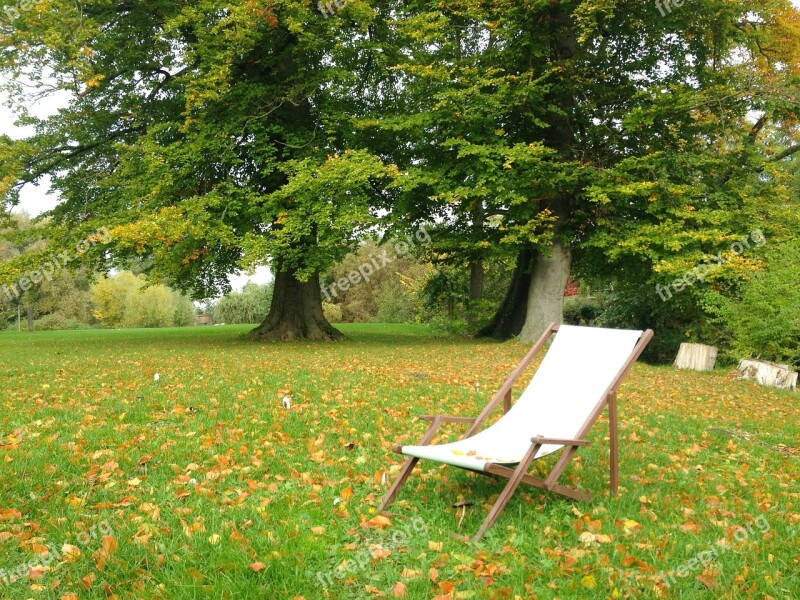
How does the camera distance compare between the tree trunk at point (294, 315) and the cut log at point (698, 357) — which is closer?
the cut log at point (698, 357)

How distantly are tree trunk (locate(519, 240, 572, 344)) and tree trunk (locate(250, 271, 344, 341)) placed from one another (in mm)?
5838

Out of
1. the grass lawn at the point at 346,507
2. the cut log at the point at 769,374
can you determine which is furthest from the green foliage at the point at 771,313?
the grass lawn at the point at 346,507

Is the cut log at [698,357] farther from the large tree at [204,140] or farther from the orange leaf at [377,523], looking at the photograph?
the orange leaf at [377,523]

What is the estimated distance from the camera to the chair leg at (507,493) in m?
3.93

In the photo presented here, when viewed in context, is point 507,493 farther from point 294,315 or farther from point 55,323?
point 55,323

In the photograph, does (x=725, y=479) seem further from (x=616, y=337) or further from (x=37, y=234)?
(x=37, y=234)

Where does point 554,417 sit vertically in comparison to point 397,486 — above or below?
above

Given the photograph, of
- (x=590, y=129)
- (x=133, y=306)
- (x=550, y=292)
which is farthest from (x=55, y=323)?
(x=590, y=129)

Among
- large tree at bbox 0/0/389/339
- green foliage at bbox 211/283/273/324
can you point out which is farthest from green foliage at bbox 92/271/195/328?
large tree at bbox 0/0/389/339

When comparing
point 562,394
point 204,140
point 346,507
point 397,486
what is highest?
point 204,140

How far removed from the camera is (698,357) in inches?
590

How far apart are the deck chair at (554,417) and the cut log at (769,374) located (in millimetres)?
8967

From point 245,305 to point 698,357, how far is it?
3275 cm

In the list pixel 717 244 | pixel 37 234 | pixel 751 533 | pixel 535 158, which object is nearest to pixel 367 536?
pixel 751 533
